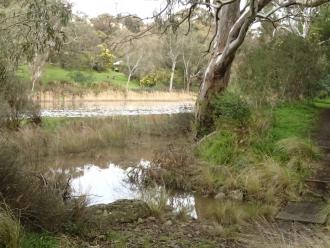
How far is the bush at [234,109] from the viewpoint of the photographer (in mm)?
12312

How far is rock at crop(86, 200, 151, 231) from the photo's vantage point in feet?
22.8

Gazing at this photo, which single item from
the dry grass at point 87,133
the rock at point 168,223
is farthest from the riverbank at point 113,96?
the rock at point 168,223

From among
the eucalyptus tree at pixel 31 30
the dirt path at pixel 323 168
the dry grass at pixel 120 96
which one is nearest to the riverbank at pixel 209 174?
the dirt path at pixel 323 168

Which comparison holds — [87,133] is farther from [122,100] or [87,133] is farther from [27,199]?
[122,100]

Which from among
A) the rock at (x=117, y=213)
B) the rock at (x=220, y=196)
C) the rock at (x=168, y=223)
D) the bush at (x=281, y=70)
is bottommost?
the rock at (x=220, y=196)

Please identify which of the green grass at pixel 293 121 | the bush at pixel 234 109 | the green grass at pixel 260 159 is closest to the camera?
the green grass at pixel 260 159

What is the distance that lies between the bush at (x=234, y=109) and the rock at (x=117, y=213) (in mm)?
4568

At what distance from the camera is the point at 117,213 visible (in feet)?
25.8

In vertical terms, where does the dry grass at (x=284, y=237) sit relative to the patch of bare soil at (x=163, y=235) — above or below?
above

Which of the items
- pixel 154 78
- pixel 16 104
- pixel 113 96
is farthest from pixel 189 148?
pixel 154 78

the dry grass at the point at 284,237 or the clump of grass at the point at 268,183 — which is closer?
the dry grass at the point at 284,237

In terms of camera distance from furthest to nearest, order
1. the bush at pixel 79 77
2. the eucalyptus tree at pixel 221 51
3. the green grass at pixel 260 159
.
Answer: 1. the bush at pixel 79 77
2. the eucalyptus tree at pixel 221 51
3. the green grass at pixel 260 159

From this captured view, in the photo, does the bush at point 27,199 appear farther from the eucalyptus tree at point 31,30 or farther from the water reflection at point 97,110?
the water reflection at point 97,110

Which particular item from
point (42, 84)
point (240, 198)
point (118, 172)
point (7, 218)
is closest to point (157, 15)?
point (118, 172)
